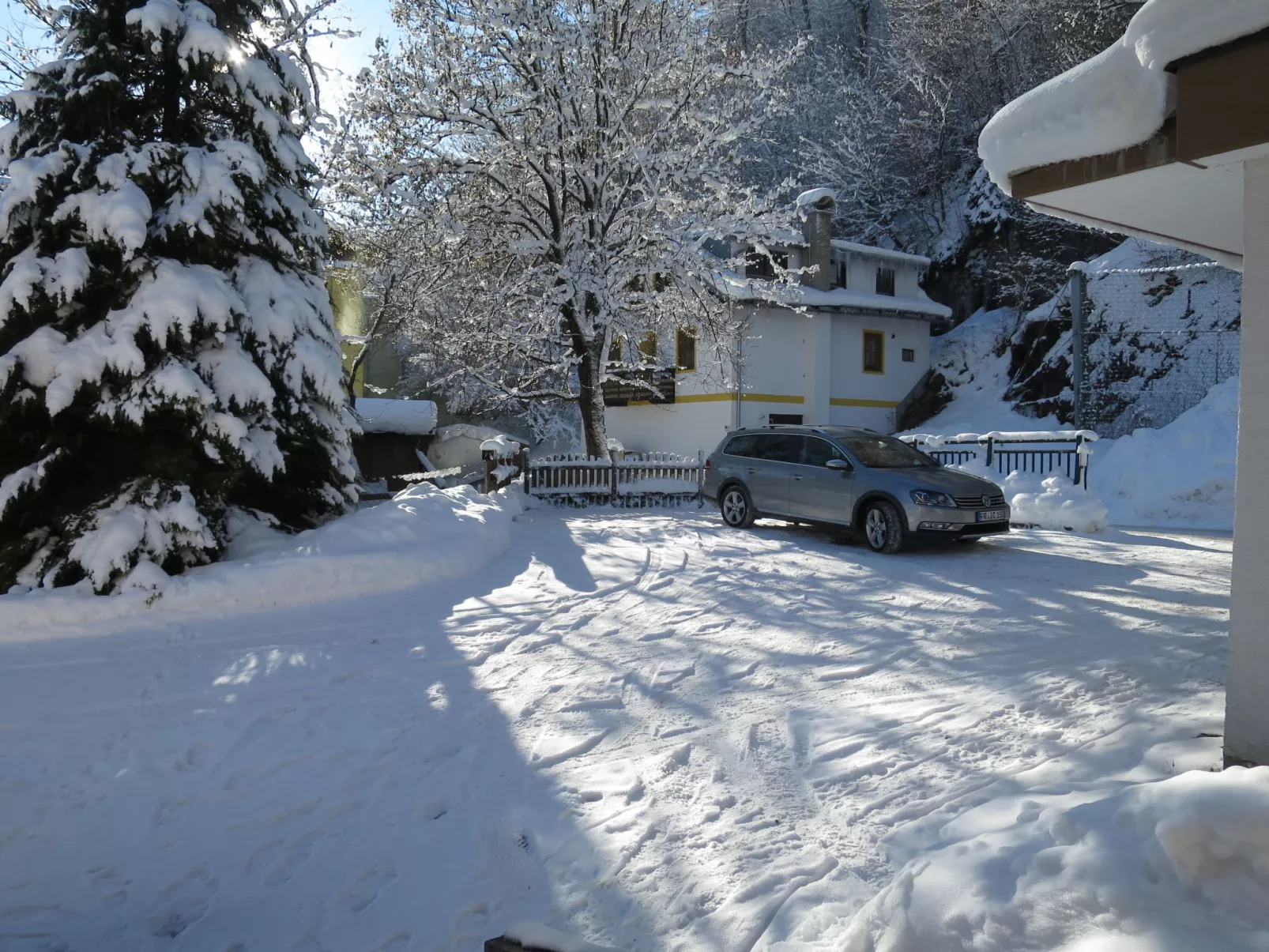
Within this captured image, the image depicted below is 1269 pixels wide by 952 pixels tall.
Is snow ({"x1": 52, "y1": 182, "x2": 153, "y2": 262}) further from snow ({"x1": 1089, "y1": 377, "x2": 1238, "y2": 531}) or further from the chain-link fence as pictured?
the chain-link fence

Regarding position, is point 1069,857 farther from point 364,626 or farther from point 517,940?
point 364,626

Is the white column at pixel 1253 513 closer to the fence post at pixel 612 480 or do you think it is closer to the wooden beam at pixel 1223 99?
the wooden beam at pixel 1223 99

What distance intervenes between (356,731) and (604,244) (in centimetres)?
1517

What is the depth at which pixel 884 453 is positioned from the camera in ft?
40.6

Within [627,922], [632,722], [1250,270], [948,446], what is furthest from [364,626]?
[948,446]

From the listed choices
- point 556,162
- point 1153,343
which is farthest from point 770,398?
point 556,162

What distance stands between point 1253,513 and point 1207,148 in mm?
1559

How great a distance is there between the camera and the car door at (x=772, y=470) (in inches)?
515

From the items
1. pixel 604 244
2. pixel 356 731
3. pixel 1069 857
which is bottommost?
pixel 356 731

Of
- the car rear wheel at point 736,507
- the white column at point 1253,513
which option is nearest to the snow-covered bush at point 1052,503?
the car rear wheel at point 736,507

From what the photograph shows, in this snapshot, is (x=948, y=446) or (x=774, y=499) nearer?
(x=774, y=499)

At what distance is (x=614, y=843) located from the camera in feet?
12.6

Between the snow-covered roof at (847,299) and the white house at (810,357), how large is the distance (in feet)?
0.21

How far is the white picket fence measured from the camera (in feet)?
61.2
